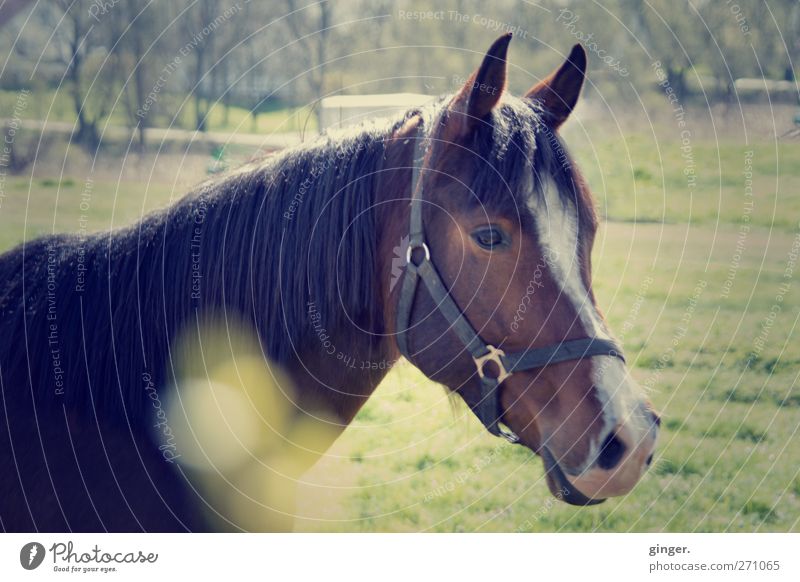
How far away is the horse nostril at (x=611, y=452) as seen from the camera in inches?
86.4

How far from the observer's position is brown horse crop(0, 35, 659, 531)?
7.60ft

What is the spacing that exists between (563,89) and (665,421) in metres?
3.92

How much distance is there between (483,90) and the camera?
90.3 inches

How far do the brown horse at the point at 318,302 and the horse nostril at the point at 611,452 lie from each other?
0.07 m

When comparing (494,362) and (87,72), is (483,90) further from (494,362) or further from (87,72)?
(87,72)

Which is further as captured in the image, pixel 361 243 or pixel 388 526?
pixel 388 526

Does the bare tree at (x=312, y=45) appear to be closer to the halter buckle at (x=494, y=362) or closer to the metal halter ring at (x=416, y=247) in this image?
the metal halter ring at (x=416, y=247)

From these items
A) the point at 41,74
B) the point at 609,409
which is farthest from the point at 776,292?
the point at 41,74

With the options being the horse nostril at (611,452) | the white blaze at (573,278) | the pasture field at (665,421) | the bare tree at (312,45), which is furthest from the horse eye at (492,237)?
the bare tree at (312,45)

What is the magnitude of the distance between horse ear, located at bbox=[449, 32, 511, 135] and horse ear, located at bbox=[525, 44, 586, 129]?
0.32m

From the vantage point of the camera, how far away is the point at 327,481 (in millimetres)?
4926

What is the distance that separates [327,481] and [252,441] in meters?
2.40
